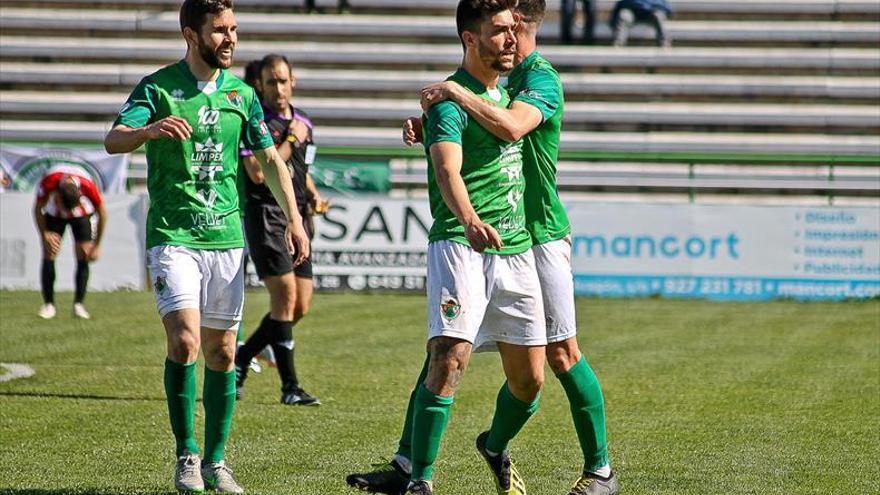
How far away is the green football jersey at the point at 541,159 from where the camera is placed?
5.67 metres

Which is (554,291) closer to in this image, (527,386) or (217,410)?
(527,386)

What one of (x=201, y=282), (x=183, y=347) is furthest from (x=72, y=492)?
(x=201, y=282)

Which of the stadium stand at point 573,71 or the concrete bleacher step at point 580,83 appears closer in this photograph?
the stadium stand at point 573,71

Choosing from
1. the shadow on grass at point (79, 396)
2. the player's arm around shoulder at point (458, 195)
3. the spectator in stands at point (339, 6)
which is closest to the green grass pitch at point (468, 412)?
the shadow on grass at point (79, 396)

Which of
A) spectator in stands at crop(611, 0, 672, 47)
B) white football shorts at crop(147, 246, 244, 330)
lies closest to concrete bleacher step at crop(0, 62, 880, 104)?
spectator in stands at crop(611, 0, 672, 47)

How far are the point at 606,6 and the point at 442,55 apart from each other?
289 cm

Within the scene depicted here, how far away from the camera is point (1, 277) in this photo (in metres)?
18.9

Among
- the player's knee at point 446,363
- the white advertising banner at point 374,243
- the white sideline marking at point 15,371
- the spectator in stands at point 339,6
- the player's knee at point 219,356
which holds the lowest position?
the white advertising banner at point 374,243

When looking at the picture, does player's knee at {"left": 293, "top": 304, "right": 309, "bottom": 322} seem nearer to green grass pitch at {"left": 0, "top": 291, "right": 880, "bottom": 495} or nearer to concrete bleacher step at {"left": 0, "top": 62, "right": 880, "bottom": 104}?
green grass pitch at {"left": 0, "top": 291, "right": 880, "bottom": 495}

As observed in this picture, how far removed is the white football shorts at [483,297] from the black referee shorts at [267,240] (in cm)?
357

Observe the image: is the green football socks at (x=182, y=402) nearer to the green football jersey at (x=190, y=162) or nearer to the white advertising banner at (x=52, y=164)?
the green football jersey at (x=190, y=162)

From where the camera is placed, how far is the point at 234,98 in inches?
242

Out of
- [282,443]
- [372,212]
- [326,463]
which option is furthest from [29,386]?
[372,212]

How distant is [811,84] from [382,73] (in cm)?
707
